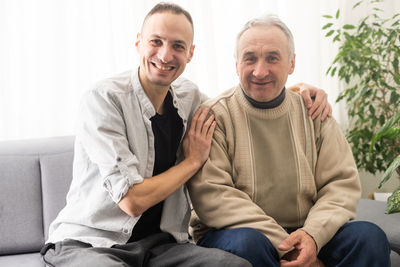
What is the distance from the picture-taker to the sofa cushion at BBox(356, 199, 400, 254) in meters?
1.84

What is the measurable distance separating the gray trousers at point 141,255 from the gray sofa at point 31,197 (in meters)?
0.32

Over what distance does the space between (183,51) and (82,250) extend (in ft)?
2.54

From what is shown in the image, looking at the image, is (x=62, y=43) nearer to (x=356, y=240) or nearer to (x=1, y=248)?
(x=1, y=248)

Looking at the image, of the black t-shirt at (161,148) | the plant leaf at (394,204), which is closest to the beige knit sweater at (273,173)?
the black t-shirt at (161,148)

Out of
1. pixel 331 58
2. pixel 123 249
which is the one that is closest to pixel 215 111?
pixel 123 249

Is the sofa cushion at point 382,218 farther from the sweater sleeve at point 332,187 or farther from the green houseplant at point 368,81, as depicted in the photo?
the green houseplant at point 368,81

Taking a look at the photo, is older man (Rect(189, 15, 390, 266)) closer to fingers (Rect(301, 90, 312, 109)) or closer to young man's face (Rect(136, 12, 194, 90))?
fingers (Rect(301, 90, 312, 109))

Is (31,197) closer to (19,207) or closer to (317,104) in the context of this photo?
(19,207)

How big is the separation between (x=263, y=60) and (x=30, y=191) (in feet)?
3.64

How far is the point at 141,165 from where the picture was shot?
5.61 ft

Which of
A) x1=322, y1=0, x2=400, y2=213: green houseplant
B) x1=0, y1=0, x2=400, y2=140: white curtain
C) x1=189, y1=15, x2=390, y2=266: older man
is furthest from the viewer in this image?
x1=322, y1=0, x2=400, y2=213: green houseplant

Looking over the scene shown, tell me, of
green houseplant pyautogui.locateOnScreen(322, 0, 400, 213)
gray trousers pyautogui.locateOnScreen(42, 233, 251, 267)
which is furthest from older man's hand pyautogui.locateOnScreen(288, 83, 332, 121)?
green houseplant pyautogui.locateOnScreen(322, 0, 400, 213)

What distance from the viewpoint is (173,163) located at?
185 centimetres

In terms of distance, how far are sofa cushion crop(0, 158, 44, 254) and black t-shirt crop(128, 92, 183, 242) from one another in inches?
20.5
